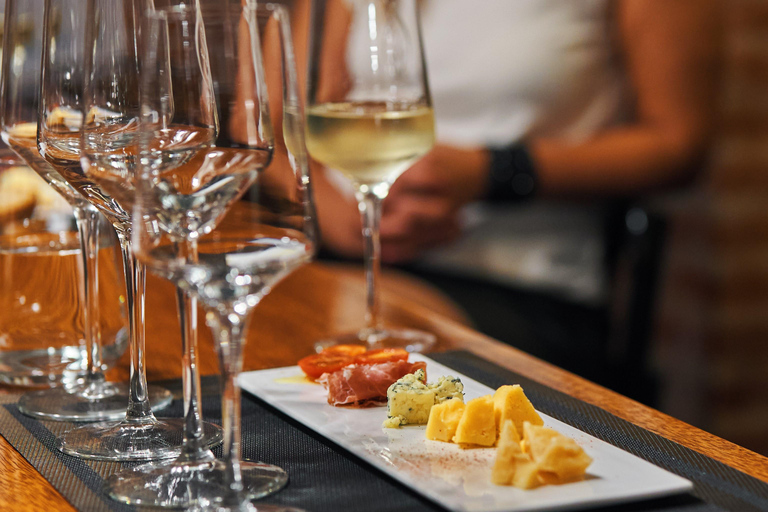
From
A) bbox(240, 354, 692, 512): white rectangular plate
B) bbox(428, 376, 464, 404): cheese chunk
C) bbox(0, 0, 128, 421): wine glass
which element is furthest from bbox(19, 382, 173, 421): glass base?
bbox(428, 376, 464, 404): cheese chunk

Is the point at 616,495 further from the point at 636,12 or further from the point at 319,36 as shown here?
the point at 636,12

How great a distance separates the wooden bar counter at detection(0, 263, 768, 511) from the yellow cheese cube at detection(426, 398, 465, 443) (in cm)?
15

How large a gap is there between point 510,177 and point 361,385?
1127mm

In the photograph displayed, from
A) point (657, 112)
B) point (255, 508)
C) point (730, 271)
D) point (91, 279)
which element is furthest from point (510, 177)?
point (255, 508)

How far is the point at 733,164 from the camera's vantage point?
6.71ft

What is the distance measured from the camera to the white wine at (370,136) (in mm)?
933

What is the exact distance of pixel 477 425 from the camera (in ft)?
1.70

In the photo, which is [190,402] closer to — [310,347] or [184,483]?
[184,483]

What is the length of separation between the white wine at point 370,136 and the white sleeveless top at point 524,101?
85 cm

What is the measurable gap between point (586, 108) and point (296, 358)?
1224 millimetres

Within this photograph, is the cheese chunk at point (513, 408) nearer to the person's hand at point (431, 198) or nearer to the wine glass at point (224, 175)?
the wine glass at point (224, 175)

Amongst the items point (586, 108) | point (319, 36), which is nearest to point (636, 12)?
point (586, 108)

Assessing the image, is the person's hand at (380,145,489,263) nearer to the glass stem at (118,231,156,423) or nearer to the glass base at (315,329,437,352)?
the glass base at (315,329,437,352)

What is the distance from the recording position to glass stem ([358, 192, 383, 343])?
929mm
